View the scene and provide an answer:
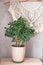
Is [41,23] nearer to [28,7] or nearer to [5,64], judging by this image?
[28,7]

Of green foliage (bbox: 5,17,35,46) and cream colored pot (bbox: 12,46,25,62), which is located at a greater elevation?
green foliage (bbox: 5,17,35,46)

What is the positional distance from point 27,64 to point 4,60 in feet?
0.89

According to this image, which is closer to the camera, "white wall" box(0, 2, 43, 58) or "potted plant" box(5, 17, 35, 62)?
"potted plant" box(5, 17, 35, 62)

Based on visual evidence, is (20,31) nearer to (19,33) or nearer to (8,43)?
(19,33)

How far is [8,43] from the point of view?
200 centimetres

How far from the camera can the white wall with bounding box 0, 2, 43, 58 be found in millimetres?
1962

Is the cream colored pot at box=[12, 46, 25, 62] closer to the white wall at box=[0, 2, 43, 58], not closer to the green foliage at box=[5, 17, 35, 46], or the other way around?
the green foliage at box=[5, 17, 35, 46]

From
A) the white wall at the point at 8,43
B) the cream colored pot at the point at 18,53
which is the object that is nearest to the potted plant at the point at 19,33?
the cream colored pot at the point at 18,53

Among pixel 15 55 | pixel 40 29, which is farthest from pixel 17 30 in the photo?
pixel 40 29

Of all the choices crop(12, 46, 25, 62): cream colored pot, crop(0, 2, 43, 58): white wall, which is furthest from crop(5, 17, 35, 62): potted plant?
crop(0, 2, 43, 58): white wall

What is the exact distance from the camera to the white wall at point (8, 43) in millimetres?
1962

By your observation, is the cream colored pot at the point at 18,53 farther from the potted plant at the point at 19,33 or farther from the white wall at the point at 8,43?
the white wall at the point at 8,43

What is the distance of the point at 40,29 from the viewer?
196 centimetres

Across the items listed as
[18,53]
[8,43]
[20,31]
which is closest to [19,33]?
[20,31]
